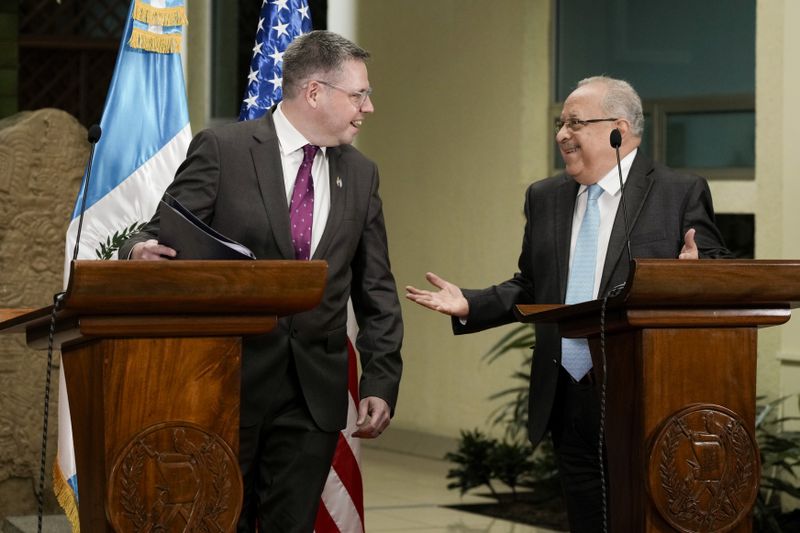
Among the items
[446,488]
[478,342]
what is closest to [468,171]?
[478,342]

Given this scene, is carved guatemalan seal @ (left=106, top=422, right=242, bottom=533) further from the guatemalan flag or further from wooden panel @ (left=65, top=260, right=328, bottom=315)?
the guatemalan flag

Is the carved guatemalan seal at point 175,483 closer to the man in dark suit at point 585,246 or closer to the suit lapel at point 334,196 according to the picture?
the suit lapel at point 334,196

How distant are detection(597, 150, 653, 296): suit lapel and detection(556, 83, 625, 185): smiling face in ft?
0.23

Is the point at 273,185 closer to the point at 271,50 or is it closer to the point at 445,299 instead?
the point at 445,299

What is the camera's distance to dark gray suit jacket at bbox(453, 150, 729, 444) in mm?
3498

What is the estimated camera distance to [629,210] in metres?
3.53

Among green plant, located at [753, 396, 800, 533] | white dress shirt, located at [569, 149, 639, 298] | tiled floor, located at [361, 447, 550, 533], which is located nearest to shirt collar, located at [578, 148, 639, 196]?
white dress shirt, located at [569, 149, 639, 298]

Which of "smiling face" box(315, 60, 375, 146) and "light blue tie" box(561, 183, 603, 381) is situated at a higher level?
"smiling face" box(315, 60, 375, 146)

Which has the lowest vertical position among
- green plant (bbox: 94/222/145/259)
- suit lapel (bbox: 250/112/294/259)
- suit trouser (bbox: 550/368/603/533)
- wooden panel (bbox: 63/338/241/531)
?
suit trouser (bbox: 550/368/603/533)

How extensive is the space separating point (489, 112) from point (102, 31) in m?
6.04

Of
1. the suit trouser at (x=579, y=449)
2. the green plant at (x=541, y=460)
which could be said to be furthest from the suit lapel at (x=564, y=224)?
the green plant at (x=541, y=460)

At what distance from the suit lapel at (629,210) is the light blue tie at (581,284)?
0.16 feet

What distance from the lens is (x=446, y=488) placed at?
7191 millimetres

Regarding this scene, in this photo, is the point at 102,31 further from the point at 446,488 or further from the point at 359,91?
the point at 359,91
